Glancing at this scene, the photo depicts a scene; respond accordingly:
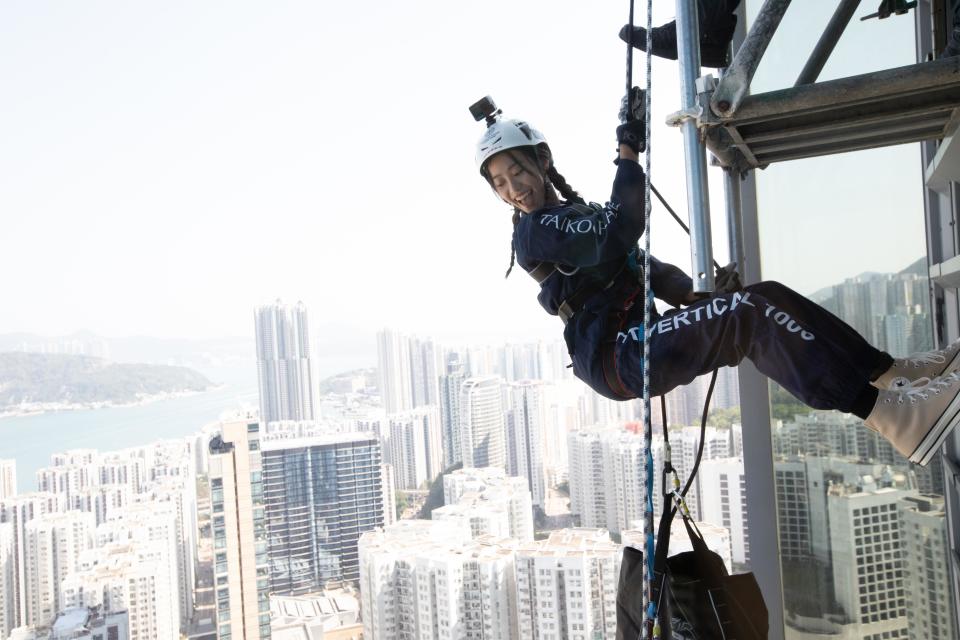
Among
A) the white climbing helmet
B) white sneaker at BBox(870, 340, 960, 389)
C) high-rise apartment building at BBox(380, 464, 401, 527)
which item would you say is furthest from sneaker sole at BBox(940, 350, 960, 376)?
high-rise apartment building at BBox(380, 464, 401, 527)

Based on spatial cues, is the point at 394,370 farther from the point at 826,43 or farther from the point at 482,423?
the point at 826,43

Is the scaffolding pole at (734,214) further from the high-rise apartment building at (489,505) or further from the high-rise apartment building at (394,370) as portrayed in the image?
the high-rise apartment building at (394,370)

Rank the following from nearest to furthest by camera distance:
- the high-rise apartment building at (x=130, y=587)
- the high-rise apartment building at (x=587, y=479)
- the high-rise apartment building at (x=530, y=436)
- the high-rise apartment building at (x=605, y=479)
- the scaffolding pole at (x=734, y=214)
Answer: the scaffolding pole at (x=734, y=214) → the high-rise apartment building at (x=130, y=587) → the high-rise apartment building at (x=605, y=479) → the high-rise apartment building at (x=587, y=479) → the high-rise apartment building at (x=530, y=436)

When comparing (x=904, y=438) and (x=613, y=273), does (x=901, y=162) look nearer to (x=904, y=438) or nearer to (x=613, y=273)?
(x=613, y=273)

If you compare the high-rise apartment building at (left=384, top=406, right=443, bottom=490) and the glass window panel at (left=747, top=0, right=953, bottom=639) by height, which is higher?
the glass window panel at (left=747, top=0, right=953, bottom=639)

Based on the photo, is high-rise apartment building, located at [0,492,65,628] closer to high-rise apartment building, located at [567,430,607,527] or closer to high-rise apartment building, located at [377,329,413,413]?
high-rise apartment building, located at [377,329,413,413]

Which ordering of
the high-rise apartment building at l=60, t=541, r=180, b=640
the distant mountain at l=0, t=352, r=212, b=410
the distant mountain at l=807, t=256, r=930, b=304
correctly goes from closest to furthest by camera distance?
the distant mountain at l=807, t=256, r=930, b=304 → the high-rise apartment building at l=60, t=541, r=180, b=640 → the distant mountain at l=0, t=352, r=212, b=410

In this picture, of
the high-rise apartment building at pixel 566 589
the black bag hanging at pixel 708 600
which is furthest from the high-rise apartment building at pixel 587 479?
the black bag hanging at pixel 708 600
